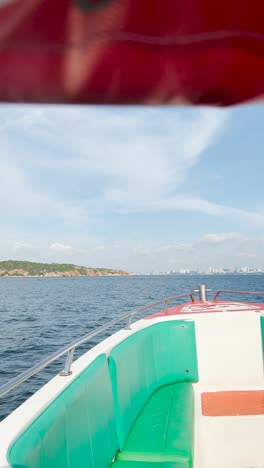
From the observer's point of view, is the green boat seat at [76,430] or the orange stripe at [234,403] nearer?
the green boat seat at [76,430]

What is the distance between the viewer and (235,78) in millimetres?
842

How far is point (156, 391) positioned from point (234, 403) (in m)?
0.82

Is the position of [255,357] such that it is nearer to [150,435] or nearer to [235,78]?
[150,435]

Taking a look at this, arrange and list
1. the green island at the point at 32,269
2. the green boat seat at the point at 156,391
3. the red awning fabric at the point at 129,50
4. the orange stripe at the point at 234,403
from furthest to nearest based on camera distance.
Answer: the green island at the point at 32,269 < the orange stripe at the point at 234,403 < the green boat seat at the point at 156,391 < the red awning fabric at the point at 129,50

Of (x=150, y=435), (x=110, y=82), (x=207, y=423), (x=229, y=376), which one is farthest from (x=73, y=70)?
(x=229, y=376)

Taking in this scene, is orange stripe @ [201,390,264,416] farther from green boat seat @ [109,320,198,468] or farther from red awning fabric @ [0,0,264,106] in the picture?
red awning fabric @ [0,0,264,106]

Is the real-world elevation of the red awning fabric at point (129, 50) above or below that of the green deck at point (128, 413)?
above

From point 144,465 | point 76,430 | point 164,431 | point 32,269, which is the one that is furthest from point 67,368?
point 32,269

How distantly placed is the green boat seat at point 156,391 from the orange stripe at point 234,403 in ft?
0.82

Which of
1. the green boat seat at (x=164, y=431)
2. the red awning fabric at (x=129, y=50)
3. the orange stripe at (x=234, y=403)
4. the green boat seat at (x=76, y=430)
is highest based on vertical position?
the red awning fabric at (x=129, y=50)

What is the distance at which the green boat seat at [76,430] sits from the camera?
4.93ft

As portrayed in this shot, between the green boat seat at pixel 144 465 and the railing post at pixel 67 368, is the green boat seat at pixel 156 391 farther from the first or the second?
the railing post at pixel 67 368

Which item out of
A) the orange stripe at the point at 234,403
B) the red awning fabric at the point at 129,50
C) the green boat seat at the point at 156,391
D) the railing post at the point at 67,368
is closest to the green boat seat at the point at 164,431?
the green boat seat at the point at 156,391

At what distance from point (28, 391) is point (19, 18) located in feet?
28.8
